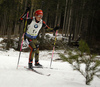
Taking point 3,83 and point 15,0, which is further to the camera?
point 15,0

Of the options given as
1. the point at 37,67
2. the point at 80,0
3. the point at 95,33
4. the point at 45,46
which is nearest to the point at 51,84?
the point at 37,67

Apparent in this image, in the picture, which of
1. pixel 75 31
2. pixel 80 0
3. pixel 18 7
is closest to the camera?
pixel 18 7

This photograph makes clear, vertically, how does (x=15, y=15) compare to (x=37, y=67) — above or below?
above

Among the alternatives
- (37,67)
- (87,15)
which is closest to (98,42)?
(87,15)

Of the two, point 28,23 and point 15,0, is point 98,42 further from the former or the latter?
point 28,23

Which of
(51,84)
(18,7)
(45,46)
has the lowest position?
(45,46)

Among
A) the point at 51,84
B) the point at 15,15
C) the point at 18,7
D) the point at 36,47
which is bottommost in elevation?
the point at 51,84

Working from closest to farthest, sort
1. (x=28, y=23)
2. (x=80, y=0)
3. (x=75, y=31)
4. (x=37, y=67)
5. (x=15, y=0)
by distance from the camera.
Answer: (x=28, y=23), (x=37, y=67), (x=15, y=0), (x=80, y=0), (x=75, y=31)

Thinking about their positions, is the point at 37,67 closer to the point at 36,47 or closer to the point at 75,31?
the point at 36,47

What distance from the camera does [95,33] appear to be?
1673 cm

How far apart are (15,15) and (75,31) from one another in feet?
35.9

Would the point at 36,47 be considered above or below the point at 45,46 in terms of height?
above

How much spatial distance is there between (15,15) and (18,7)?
1498 mm

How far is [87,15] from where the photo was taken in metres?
16.1
